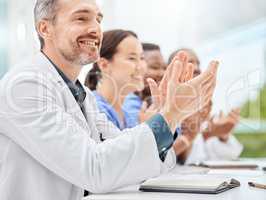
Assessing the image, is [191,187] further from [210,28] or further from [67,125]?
[210,28]

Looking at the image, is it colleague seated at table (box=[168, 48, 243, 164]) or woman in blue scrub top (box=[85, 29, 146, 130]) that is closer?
woman in blue scrub top (box=[85, 29, 146, 130])

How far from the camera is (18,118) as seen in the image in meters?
1.10

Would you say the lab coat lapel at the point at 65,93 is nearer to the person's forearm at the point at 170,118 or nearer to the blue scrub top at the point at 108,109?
the person's forearm at the point at 170,118

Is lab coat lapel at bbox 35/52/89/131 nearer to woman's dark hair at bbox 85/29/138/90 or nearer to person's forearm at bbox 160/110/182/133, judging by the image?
person's forearm at bbox 160/110/182/133

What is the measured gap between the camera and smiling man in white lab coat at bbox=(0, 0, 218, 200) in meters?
1.03

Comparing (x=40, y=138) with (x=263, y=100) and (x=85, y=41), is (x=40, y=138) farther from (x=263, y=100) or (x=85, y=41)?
(x=263, y=100)

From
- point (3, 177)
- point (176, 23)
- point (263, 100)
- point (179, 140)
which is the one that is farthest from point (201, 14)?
point (3, 177)

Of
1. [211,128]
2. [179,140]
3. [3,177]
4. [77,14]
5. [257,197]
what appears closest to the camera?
[257,197]

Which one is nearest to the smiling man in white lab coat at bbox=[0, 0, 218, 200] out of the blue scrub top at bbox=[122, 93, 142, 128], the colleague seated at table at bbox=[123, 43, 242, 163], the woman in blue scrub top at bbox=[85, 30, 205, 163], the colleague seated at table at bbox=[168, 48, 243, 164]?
the woman in blue scrub top at bbox=[85, 30, 205, 163]

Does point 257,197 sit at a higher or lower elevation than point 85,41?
lower

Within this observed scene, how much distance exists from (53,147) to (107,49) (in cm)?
120

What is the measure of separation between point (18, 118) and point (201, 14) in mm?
2644

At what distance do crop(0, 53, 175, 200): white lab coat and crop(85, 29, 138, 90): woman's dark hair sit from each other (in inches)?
36.4

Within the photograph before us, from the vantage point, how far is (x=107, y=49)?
221 centimetres
